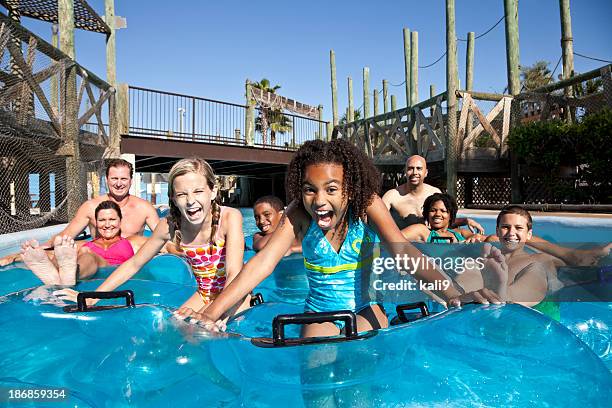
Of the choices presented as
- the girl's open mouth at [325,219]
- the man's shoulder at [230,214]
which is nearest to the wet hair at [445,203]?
the man's shoulder at [230,214]

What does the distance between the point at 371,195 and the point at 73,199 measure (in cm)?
618

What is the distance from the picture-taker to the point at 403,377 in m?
1.32

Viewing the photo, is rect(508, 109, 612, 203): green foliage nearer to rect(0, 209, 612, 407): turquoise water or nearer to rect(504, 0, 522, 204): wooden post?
rect(504, 0, 522, 204): wooden post

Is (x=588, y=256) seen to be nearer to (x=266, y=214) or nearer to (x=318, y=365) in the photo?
(x=318, y=365)

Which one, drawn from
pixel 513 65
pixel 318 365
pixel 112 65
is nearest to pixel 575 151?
pixel 513 65

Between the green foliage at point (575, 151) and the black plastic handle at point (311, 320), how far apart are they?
8067 mm

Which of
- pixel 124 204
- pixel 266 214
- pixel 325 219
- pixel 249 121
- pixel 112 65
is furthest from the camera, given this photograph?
pixel 249 121

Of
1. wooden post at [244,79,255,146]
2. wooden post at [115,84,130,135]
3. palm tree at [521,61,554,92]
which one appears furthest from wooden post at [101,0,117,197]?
palm tree at [521,61,554,92]

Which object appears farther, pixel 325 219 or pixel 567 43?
pixel 567 43

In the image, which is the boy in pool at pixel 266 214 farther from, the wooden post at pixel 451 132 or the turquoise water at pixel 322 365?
the wooden post at pixel 451 132

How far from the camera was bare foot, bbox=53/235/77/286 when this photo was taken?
3195mm

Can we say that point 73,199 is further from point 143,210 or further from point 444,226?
point 444,226

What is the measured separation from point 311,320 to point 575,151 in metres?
8.65

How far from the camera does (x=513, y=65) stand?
1005 cm
